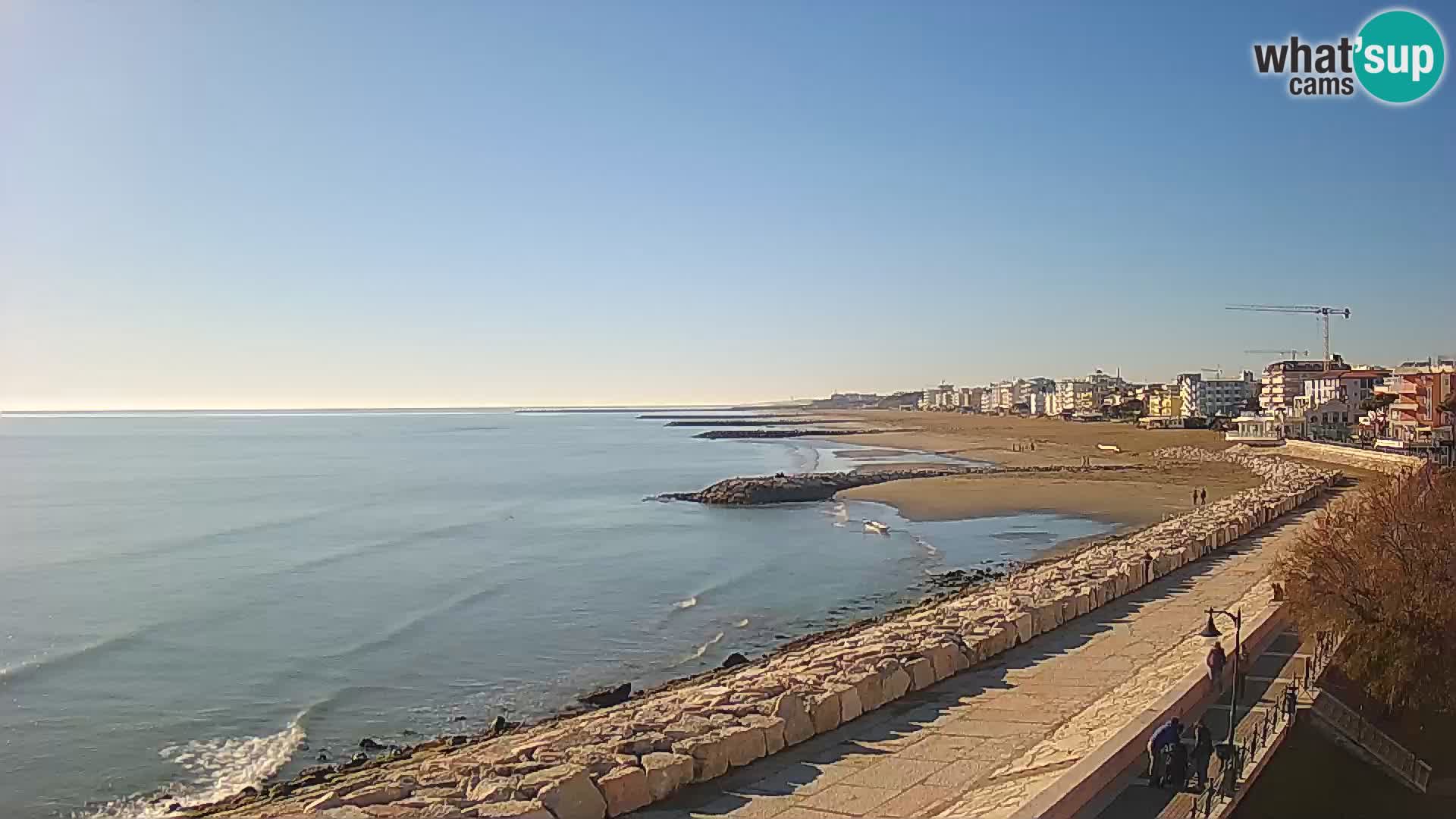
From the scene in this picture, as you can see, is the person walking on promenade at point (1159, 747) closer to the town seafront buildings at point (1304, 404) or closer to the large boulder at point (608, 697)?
the large boulder at point (608, 697)

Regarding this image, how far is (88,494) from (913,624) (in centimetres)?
5709

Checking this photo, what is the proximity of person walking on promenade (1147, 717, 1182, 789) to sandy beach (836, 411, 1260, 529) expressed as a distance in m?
26.0

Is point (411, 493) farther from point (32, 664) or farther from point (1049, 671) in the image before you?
point (1049, 671)

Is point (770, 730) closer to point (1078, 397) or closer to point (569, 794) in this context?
point (569, 794)

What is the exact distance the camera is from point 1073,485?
158 feet

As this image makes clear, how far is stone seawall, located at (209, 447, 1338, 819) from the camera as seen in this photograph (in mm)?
9008

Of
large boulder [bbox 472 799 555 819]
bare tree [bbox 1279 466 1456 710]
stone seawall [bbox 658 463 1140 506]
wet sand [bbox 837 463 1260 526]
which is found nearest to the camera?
large boulder [bbox 472 799 555 819]

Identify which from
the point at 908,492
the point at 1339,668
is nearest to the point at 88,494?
the point at 908,492

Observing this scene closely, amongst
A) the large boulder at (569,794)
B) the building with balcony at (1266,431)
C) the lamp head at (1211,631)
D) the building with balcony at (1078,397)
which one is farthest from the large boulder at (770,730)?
the building with balcony at (1078,397)

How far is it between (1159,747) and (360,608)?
19618 millimetres

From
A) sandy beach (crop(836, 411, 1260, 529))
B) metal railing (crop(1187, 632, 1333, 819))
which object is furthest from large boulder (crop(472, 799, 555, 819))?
sandy beach (crop(836, 411, 1260, 529))

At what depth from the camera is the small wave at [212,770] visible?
12.5 meters

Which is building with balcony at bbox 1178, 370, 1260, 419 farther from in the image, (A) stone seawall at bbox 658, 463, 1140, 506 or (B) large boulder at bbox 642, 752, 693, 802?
(B) large boulder at bbox 642, 752, 693, 802

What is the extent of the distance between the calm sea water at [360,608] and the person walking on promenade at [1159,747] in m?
9.09
